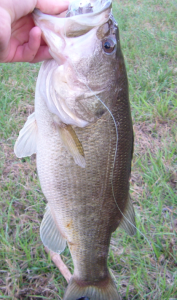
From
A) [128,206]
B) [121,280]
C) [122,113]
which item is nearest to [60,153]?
[122,113]

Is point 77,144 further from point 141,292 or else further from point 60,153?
point 141,292

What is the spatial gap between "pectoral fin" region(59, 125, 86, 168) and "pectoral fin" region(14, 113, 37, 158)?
0.22 metres

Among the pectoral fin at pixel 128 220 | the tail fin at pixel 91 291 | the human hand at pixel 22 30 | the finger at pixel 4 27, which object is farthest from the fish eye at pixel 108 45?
the tail fin at pixel 91 291

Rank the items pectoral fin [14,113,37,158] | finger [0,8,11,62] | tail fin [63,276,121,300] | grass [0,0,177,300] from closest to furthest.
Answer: finger [0,8,11,62] < pectoral fin [14,113,37,158] < tail fin [63,276,121,300] < grass [0,0,177,300]

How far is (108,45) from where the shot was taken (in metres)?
1.16

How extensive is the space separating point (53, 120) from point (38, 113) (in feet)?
0.36

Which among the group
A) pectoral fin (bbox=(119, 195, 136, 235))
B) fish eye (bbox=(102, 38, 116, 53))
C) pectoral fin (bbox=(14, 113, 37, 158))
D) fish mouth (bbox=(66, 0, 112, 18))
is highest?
fish mouth (bbox=(66, 0, 112, 18))

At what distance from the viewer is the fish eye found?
3.77ft

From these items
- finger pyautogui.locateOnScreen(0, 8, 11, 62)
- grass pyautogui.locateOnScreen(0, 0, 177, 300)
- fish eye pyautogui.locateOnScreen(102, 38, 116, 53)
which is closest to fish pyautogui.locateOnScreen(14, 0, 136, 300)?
fish eye pyautogui.locateOnScreen(102, 38, 116, 53)

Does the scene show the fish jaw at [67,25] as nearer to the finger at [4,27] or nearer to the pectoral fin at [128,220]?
the finger at [4,27]

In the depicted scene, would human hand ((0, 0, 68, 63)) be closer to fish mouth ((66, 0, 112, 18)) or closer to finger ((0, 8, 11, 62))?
finger ((0, 8, 11, 62))

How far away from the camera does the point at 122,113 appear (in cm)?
123

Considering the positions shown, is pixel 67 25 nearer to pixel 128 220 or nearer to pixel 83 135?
pixel 83 135

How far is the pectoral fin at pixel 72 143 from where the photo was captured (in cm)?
118
